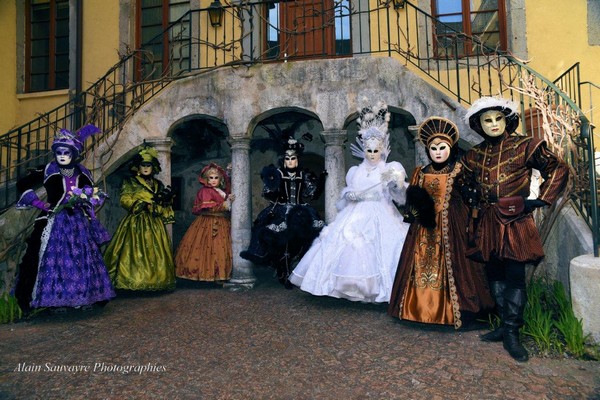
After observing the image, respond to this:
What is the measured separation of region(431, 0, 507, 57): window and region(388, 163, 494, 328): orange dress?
4398mm

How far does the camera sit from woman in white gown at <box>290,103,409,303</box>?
4621 mm

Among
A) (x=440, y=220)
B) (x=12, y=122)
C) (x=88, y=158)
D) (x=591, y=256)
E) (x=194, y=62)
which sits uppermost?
(x=194, y=62)

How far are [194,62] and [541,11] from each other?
20.8 feet

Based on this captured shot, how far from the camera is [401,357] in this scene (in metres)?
3.46

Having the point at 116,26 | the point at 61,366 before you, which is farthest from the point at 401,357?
the point at 116,26

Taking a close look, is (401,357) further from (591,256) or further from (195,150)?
(195,150)

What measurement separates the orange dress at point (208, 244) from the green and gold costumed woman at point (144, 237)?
1.28ft

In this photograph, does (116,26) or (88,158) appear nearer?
(88,158)

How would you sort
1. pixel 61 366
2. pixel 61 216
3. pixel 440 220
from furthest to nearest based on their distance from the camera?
pixel 61 216 < pixel 440 220 < pixel 61 366

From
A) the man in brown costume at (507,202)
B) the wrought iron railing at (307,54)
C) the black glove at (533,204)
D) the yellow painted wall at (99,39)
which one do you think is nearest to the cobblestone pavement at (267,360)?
the man in brown costume at (507,202)

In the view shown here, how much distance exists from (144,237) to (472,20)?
668cm

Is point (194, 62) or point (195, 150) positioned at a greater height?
point (194, 62)

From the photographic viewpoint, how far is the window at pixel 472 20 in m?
7.71

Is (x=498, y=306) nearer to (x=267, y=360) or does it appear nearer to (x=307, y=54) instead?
(x=267, y=360)
